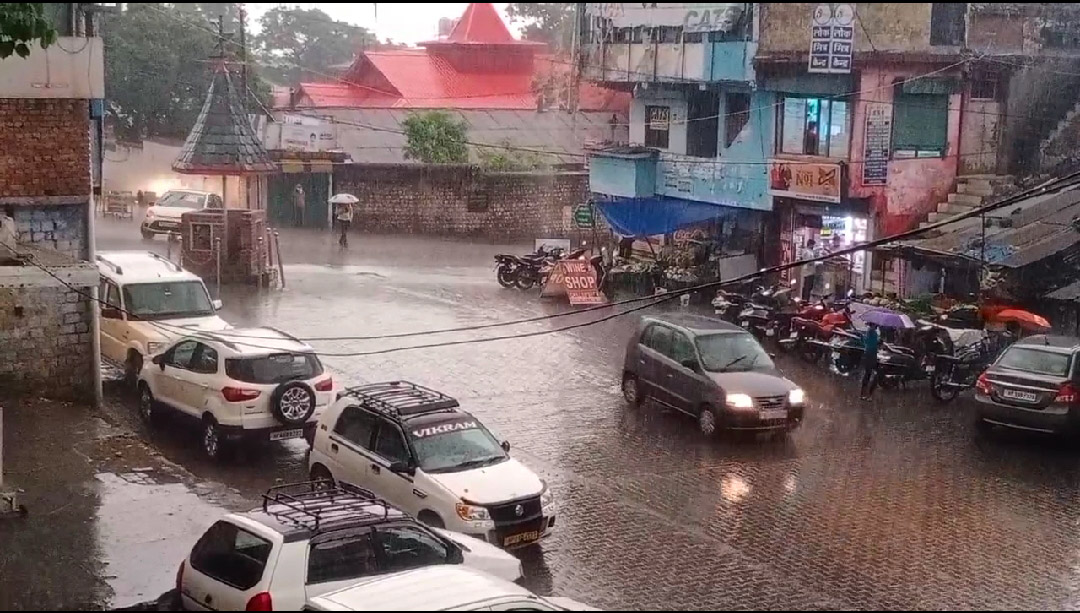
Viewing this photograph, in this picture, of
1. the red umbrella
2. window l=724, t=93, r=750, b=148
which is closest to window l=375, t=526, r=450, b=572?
the red umbrella

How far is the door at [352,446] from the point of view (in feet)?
42.5

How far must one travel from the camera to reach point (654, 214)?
31859mm

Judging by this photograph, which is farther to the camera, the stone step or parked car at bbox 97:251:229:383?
the stone step

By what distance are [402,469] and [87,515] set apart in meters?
3.58

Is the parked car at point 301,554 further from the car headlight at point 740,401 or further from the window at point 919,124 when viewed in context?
the window at point 919,124

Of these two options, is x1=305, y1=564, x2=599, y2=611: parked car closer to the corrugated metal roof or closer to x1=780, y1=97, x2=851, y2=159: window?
the corrugated metal roof

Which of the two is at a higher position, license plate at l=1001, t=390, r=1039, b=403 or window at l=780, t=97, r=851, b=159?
window at l=780, t=97, r=851, b=159

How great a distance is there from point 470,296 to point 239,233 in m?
5.73

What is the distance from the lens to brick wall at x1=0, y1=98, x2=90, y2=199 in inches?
672

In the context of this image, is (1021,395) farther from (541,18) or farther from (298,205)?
(541,18)

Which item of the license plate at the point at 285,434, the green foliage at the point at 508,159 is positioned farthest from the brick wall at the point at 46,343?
the green foliage at the point at 508,159

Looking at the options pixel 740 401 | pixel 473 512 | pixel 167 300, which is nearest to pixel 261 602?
pixel 473 512

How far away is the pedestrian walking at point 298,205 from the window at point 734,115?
17.6 m

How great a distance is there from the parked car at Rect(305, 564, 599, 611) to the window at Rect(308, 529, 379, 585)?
1.01 meters
